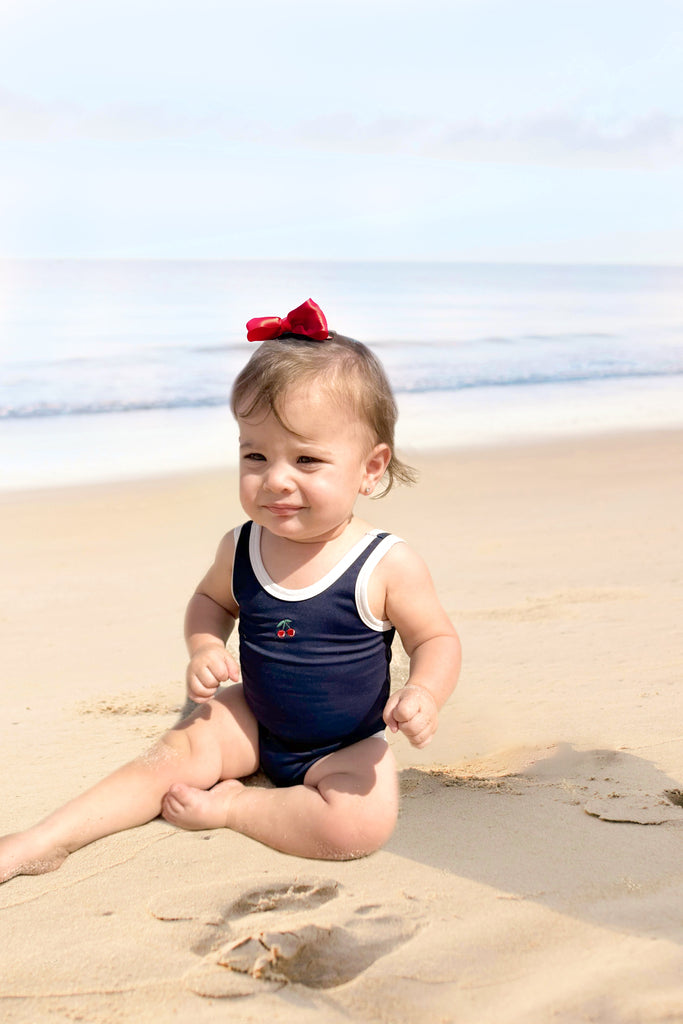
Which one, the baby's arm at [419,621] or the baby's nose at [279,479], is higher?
the baby's nose at [279,479]

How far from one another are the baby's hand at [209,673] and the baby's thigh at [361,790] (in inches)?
13.5

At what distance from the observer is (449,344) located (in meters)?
17.5

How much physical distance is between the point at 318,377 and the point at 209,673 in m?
0.78

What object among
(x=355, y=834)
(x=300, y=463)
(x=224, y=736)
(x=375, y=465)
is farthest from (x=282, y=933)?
(x=375, y=465)

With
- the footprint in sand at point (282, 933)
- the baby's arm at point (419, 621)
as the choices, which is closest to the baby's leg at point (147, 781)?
the footprint in sand at point (282, 933)

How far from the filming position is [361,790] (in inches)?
103

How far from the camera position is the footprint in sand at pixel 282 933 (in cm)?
198

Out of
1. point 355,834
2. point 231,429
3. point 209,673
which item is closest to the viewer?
point 355,834

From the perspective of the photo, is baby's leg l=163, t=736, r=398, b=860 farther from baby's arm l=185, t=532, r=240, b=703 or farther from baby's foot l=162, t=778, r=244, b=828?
baby's arm l=185, t=532, r=240, b=703

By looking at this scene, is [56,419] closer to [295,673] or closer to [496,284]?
[295,673]

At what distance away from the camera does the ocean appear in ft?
30.6

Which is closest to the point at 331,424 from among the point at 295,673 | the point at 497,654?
the point at 295,673

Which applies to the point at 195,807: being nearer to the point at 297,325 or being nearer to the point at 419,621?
the point at 419,621

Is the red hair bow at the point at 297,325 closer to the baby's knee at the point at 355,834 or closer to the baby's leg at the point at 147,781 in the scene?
the baby's leg at the point at 147,781
